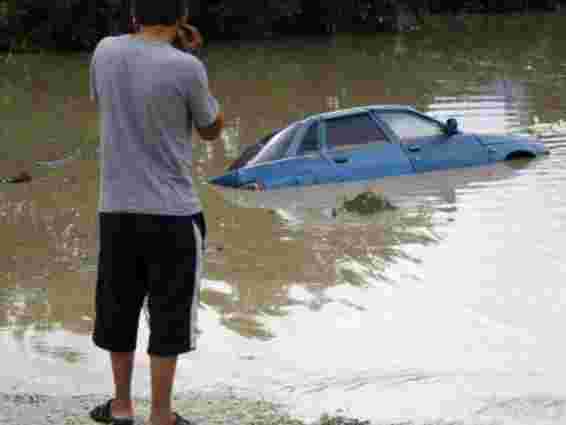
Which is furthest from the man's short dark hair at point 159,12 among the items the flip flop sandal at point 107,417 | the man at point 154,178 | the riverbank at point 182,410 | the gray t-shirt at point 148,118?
the riverbank at point 182,410

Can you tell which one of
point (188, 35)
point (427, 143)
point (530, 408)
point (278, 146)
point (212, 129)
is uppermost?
point (188, 35)

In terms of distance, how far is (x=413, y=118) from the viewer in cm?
1864

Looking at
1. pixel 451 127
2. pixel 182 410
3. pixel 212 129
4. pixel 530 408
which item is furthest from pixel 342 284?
pixel 451 127

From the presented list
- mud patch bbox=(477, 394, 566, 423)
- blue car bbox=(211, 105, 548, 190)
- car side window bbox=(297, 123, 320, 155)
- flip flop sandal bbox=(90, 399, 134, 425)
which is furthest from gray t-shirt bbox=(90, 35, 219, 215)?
car side window bbox=(297, 123, 320, 155)

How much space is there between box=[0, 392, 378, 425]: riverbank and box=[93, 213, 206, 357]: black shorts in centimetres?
89

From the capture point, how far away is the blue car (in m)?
A: 17.8

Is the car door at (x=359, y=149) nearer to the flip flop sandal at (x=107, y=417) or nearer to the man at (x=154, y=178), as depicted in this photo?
the flip flop sandal at (x=107, y=417)

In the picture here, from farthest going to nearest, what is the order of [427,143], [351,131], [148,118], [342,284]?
[427,143]
[351,131]
[342,284]
[148,118]

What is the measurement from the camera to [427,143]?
1877 cm

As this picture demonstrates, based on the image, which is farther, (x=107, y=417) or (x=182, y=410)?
(x=182, y=410)

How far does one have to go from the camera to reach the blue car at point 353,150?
1783 centimetres

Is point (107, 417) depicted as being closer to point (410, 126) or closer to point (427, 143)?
point (410, 126)

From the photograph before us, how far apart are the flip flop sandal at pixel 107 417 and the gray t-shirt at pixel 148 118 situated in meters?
0.98

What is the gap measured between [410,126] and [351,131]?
94 centimetres
